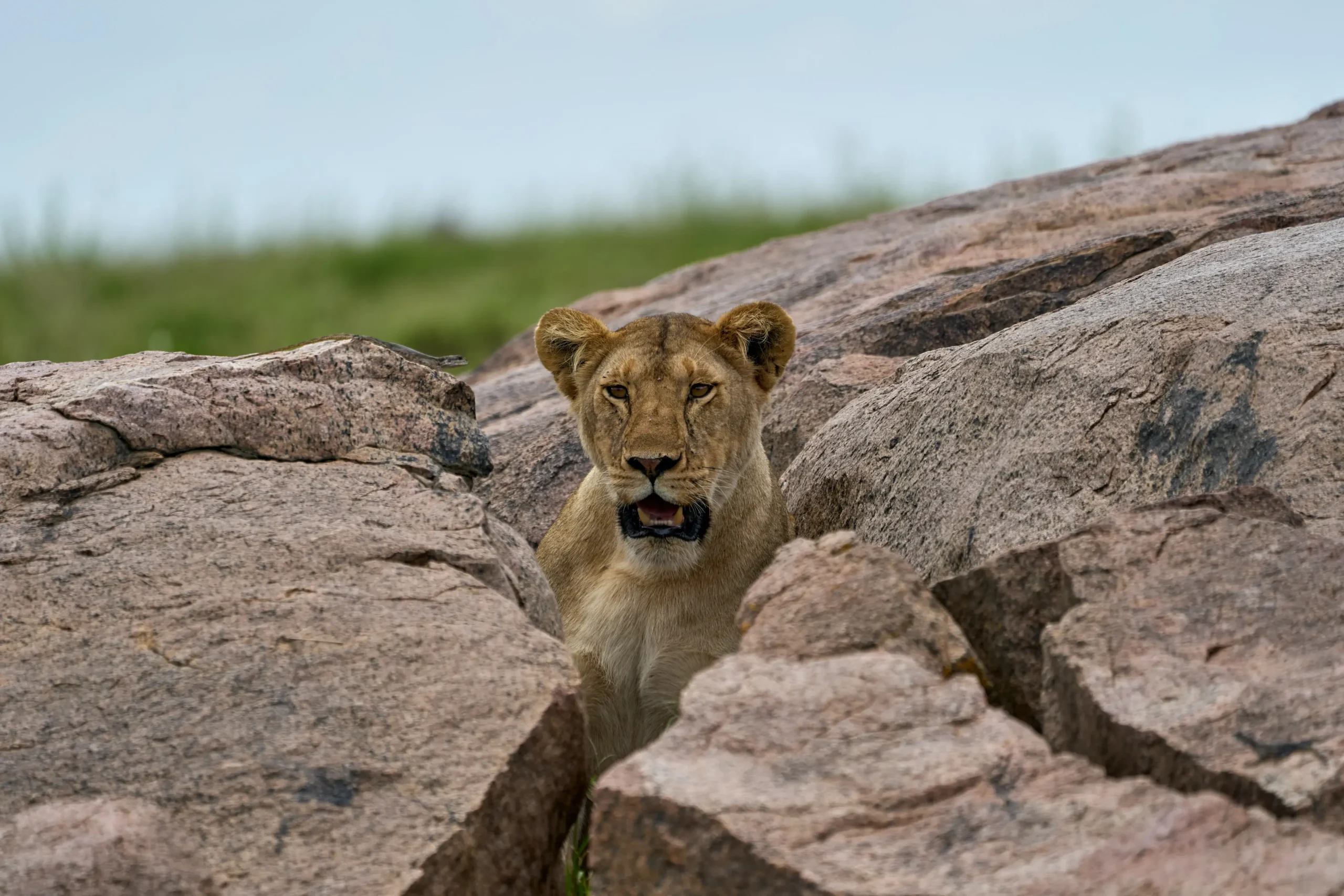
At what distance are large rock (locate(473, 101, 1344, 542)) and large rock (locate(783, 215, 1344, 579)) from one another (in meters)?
1.09

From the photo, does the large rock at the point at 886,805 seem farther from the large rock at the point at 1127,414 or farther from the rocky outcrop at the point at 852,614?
the large rock at the point at 1127,414

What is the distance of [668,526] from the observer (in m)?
4.92

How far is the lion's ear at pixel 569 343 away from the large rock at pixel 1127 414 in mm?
990

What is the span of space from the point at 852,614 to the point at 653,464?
1487mm

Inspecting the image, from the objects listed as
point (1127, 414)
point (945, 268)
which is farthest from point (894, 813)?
point (945, 268)

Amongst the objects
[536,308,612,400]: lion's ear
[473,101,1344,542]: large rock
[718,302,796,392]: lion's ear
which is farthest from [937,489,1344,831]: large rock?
[473,101,1344,542]: large rock

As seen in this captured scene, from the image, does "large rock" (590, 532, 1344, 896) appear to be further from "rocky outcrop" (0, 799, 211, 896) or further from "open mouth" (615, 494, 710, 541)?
"open mouth" (615, 494, 710, 541)

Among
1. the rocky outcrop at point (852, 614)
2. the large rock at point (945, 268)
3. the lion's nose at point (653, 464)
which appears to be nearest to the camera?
the rocky outcrop at point (852, 614)

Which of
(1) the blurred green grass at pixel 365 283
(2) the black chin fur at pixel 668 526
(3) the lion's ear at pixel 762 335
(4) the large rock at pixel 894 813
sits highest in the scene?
(1) the blurred green grass at pixel 365 283

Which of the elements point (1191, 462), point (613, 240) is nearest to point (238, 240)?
point (613, 240)

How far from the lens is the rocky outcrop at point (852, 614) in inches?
129

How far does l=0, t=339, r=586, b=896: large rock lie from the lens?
3137 millimetres

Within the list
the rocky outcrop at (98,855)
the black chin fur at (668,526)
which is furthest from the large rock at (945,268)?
the rocky outcrop at (98,855)

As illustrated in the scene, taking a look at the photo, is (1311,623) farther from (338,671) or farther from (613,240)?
(613,240)
